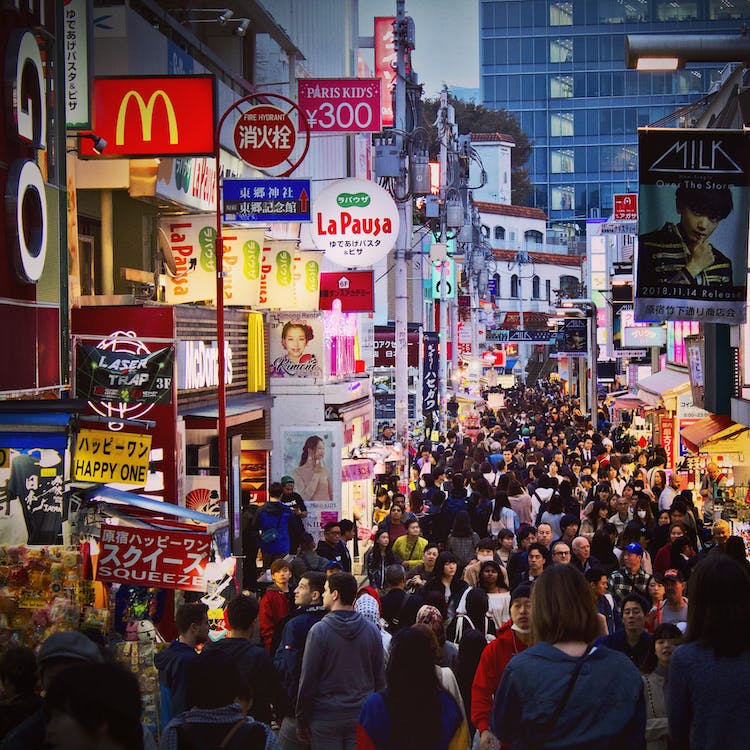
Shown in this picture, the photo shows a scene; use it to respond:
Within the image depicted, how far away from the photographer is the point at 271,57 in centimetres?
2502

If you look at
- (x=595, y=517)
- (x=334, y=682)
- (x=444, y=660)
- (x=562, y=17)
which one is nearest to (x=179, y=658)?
(x=334, y=682)

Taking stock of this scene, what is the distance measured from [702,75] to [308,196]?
119 m

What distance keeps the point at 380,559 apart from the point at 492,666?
709 cm

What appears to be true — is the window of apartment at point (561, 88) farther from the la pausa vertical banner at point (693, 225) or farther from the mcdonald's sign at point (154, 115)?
the la pausa vertical banner at point (693, 225)

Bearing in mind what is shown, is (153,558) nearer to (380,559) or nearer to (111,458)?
(111,458)

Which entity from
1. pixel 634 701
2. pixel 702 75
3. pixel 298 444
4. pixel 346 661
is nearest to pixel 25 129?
pixel 346 661

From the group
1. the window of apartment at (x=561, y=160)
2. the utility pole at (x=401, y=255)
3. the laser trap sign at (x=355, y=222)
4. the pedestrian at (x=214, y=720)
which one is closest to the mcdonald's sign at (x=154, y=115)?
the laser trap sign at (x=355, y=222)

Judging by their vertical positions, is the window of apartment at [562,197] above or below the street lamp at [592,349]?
above

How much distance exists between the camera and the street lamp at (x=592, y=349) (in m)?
44.9

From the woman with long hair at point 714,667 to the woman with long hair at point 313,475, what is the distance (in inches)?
617

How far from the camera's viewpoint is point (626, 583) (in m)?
11.5

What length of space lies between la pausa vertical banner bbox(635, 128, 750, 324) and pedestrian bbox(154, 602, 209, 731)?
5.72 meters

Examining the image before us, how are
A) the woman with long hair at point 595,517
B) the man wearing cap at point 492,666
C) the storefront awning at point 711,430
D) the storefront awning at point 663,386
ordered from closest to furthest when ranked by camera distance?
the man wearing cap at point 492,666
the woman with long hair at point 595,517
the storefront awning at point 711,430
the storefront awning at point 663,386

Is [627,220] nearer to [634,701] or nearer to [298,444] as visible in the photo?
[298,444]
